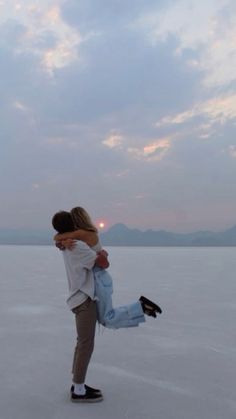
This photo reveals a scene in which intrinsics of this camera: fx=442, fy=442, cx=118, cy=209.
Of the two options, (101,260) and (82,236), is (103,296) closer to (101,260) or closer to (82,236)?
(101,260)

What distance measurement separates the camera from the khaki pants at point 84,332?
3.40 meters

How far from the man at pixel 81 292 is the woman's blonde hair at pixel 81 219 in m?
0.05

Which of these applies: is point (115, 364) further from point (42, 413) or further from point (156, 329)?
point (156, 329)

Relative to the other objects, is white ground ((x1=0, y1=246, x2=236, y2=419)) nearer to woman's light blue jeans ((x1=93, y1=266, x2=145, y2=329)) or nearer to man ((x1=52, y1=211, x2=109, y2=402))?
man ((x1=52, y1=211, x2=109, y2=402))

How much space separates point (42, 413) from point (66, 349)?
6.26 ft

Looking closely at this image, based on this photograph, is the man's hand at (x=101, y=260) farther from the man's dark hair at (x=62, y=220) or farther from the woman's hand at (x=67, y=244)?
the man's dark hair at (x=62, y=220)

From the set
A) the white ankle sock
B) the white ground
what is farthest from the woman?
the white ground

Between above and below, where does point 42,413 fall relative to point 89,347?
below

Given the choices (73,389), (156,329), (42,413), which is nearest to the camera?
(42,413)

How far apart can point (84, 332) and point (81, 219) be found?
87cm

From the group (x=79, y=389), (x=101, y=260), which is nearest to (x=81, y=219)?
(x=101, y=260)

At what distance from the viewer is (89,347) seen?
3447 mm

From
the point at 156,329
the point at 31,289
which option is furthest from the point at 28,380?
the point at 31,289

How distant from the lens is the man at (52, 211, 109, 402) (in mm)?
3377
